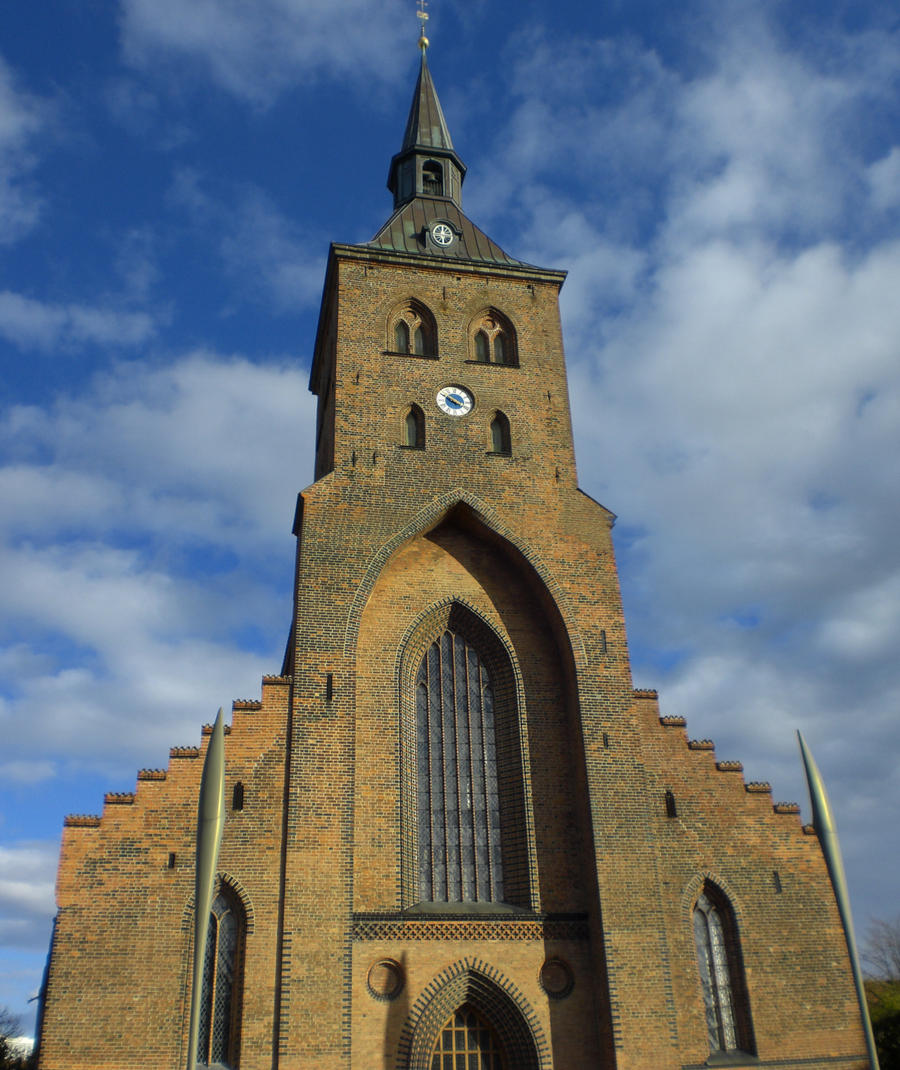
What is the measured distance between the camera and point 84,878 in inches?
608

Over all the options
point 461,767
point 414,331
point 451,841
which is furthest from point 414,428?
point 451,841

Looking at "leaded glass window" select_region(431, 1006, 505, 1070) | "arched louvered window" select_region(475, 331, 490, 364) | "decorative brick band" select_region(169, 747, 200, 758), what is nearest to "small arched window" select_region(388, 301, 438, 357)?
"arched louvered window" select_region(475, 331, 490, 364)

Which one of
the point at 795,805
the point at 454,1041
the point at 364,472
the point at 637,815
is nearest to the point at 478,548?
the point at 364,472

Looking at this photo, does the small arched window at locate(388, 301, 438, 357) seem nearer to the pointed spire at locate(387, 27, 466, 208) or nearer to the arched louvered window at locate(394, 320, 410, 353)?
the arched louvered window at locate(394, 320, 410, 353)

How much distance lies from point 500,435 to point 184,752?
9.64m

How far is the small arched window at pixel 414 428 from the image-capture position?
68.3 feet

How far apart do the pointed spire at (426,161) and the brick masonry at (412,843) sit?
A: 9012 millimetres

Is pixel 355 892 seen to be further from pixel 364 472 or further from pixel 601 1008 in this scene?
pixel 364 472

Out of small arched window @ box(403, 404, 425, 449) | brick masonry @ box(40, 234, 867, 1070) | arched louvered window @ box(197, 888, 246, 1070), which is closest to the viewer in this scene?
arched louvered window @ box(197, 888, 246, 1070)

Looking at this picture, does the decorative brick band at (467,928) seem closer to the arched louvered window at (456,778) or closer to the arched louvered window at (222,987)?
the arched louvered window at (456,778)

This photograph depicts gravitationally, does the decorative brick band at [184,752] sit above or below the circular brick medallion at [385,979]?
above

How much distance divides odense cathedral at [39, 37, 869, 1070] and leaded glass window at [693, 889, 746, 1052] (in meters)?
0.04

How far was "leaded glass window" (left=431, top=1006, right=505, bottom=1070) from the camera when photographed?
52.3 feet

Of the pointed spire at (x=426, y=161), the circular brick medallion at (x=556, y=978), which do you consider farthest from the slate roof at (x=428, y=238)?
the circular brick medallion at (x=556, y=978)
